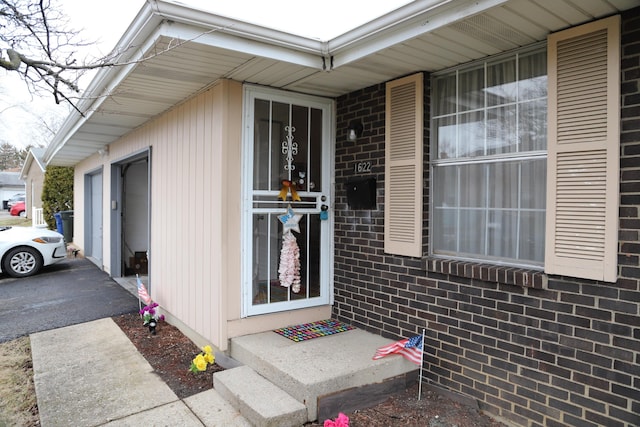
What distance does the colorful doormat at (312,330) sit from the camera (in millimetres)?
3947

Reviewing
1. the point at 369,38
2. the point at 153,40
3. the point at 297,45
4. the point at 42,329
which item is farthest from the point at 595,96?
the point at 42,329

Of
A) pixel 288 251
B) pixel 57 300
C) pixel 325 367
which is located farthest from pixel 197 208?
pixel 57 300

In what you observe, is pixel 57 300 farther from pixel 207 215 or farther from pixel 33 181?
pixel 33 181

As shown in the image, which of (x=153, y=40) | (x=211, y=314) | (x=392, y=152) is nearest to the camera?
(x=153, y=40)

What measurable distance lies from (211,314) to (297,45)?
2.56 m

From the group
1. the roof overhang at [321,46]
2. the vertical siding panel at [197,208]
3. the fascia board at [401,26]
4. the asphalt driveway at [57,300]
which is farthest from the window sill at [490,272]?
the asphalt driveway at [57,300]

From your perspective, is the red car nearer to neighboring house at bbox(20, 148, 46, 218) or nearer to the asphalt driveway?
neighboring house at bbox(20, 148, 46, 218)

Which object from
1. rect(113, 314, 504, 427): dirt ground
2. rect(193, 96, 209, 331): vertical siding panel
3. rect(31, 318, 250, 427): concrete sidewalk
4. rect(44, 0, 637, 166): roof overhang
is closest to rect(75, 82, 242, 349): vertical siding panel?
rect(193, 96, 209, 331): vertical siding panel

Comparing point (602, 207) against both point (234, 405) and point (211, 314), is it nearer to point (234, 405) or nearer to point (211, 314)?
point (234, 405)

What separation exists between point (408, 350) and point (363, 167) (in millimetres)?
1739

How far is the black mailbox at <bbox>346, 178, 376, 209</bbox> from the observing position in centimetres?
401

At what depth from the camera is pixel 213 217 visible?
400 centimetres

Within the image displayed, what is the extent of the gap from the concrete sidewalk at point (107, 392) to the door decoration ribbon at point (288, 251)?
1276 mm

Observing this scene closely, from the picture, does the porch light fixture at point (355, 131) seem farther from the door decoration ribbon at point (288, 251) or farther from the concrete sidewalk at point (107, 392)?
the concrete sidewalk at point (107, 392)
